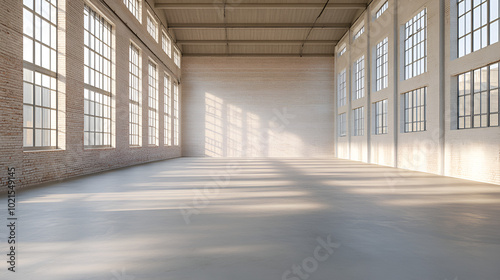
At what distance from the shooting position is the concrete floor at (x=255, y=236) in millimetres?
3867

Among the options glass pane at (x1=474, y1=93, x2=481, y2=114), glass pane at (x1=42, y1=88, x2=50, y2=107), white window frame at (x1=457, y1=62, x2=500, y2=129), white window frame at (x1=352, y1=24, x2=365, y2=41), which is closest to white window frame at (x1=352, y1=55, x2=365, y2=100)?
white window frame at (x1=352, y1=24, x2=365, y2=41)

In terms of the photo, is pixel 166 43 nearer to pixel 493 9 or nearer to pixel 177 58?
pixel 177 58

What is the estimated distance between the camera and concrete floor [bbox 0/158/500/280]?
3.87 meters

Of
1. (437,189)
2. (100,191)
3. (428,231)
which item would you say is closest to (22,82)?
(100,191)

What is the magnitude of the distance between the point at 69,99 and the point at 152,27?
1368 centimetres

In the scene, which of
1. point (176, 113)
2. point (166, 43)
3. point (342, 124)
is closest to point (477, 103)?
point (342, 124)

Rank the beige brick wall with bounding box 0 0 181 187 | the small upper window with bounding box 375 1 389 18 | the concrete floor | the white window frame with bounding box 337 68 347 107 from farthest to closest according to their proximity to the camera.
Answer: the white window frame with bounding box 337 68 347 107
the small upper window with bounding box 375 1 389 18
the beige brick wall with bounding box 0 0 181 187
the concrete floor

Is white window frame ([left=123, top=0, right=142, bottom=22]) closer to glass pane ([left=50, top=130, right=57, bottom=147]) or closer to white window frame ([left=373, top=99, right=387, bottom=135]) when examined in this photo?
glass pane ([left=50, top=130, right=57, bottom=147])

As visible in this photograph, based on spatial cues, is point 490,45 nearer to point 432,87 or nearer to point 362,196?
point 432,87

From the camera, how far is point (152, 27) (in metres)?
25.2

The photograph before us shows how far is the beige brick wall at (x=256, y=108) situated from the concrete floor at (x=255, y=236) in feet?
79.5

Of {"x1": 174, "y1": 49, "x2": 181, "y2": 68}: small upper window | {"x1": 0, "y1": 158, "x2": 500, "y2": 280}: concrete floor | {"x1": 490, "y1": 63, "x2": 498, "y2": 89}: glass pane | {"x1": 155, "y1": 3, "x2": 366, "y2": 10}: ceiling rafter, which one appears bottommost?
{"x1": 0, "y1": 158, "x2": 500, "y2": 280}: concrete floor

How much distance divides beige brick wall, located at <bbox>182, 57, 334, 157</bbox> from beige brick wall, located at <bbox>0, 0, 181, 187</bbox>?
35.5ft

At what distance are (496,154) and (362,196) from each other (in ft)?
20.9
